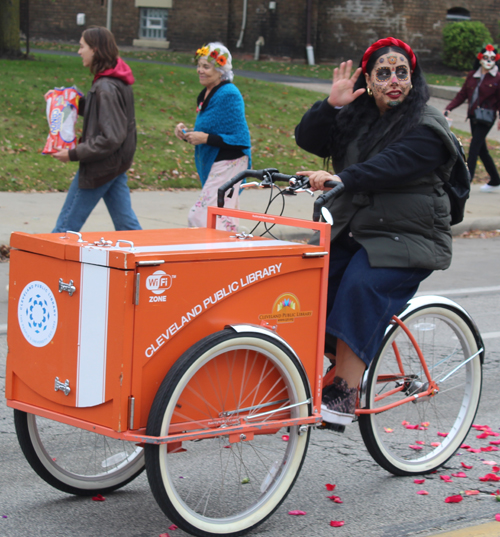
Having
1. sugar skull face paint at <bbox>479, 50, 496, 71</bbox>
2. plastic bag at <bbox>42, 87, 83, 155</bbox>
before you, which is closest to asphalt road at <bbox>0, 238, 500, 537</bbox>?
plastic bag at <bbox>42, 87, 83, 155</bbox>

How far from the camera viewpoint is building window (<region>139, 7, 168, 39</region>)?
33.6 metres

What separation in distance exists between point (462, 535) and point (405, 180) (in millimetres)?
A: 1454

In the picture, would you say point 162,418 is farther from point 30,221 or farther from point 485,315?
point 30,221

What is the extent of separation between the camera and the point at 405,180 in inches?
130

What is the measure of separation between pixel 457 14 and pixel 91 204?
97.4 feet

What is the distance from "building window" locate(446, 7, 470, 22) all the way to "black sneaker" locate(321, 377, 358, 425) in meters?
31.7

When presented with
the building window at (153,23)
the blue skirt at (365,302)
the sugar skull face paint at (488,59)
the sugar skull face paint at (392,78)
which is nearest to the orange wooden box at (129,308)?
the blue skirt at (365,302)

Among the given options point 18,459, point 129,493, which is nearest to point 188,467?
point 129,493

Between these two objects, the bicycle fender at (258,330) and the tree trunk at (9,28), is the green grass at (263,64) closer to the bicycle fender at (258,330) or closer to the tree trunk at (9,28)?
the tree trunk at (9,28)

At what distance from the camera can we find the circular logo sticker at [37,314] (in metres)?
2.83

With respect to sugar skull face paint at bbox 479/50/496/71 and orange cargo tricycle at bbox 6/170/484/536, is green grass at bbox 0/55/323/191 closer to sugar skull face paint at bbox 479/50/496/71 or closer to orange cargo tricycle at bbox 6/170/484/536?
sugar skull face paint at bbox 479/50/496/71

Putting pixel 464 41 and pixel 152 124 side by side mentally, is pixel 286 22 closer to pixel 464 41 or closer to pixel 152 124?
pixel 464 41

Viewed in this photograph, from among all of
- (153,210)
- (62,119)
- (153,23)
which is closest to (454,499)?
(62,119)

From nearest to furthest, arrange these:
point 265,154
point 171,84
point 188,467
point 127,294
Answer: point 127,294 → point 188,467 → point 265,154 → point 171,84
